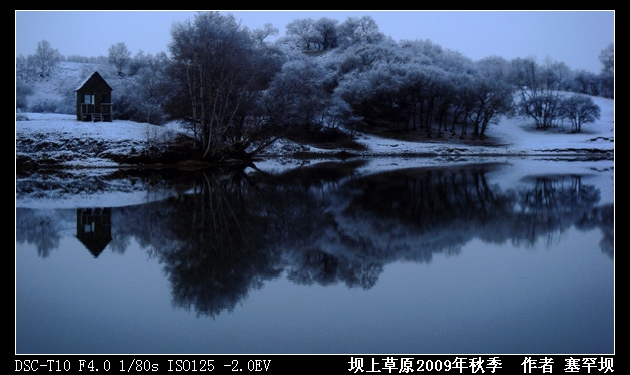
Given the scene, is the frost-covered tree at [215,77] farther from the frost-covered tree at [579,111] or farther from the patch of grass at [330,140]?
the frost-covered tree at [579,111]

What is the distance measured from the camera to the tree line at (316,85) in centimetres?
3828

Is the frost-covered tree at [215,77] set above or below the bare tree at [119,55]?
below

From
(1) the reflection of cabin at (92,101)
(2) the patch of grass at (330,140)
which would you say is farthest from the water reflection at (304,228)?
(2) the patch of grass at (330,140)

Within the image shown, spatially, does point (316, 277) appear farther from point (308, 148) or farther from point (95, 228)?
point (308, 148)

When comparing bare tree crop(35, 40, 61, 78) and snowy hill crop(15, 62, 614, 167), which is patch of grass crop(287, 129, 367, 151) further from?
bare tree crop(35, 40, 61, 78)

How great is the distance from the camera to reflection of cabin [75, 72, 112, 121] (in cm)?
4572

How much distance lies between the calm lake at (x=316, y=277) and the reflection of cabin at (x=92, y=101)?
2956cm

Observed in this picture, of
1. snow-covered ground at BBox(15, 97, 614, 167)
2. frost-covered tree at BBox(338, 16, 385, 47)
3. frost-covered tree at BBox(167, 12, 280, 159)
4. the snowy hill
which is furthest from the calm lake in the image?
frost-covered tree at BBox(338, 16, 385, 47)

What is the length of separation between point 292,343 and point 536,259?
210 inches

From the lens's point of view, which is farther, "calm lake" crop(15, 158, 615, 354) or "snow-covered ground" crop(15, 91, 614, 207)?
"snow-covered ground" crop(15, 91, 614, 207)

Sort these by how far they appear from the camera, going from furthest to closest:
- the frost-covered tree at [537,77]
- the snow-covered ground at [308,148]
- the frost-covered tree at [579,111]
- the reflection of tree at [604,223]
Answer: the frost-covered tree at [537,77] → the frost-covered tree at [579,111] → the snow-covered ground at [308,148] → the reflection of tree at [604,223]

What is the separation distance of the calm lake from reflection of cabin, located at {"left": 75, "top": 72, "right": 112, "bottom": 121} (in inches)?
1164
